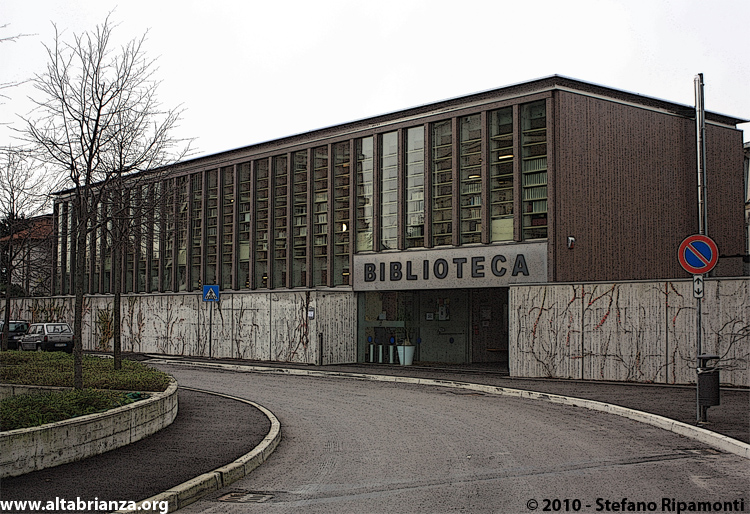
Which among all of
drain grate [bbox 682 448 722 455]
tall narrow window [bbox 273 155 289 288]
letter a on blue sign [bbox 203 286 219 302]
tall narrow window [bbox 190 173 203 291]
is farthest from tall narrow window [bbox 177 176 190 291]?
drain grate [bbox 682 448 722 455]

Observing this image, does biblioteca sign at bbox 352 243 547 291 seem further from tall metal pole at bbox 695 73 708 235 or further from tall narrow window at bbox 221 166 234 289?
tall narrow window at bbox 221 166 234 289

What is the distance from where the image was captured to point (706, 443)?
10.9 meters

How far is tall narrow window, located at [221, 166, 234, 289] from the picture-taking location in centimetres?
3600

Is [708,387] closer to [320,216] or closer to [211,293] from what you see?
[211,293]

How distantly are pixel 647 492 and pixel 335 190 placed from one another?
24.4 meters

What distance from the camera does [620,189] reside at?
24531 millimetres

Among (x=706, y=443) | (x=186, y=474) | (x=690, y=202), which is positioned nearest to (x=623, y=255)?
(x=690, y=202)

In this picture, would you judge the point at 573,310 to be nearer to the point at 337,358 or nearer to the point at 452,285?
the point at 452,285

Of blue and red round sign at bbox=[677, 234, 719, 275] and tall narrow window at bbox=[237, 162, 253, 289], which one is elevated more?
tall narrow window at bbox=[237, 162, 253, 289]

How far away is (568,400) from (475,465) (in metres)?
7.66

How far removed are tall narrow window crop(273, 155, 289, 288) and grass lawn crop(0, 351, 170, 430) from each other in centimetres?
1217

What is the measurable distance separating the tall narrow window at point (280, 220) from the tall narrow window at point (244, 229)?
1.72 m

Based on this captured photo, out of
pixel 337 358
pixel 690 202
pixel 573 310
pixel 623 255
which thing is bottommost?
pixel 337 358

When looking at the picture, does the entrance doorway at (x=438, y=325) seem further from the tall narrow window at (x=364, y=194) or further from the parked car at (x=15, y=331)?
the parked car at (x=15, y=331)
